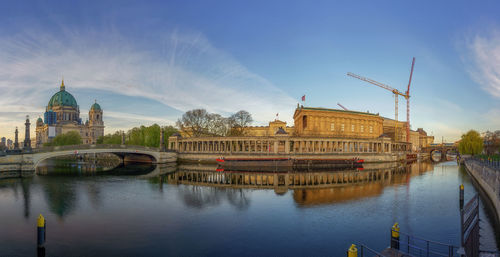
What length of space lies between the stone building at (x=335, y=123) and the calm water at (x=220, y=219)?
65.2 m

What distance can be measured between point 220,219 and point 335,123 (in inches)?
3528

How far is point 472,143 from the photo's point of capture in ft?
307

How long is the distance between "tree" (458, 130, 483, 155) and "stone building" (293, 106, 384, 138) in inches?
1123

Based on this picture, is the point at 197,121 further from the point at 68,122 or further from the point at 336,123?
the point at 68,122

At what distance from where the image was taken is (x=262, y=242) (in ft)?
59.9

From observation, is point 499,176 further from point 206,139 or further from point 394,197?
point 206,139

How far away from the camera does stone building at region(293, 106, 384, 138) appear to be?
103m

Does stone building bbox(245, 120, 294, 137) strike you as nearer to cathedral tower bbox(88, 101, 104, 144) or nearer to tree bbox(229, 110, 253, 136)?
tree bbox(229, 110, 253, 136)

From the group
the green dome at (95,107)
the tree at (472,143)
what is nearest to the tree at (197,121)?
the tree at (472,143)

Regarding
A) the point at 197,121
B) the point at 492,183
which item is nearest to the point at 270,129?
the point at 197,121

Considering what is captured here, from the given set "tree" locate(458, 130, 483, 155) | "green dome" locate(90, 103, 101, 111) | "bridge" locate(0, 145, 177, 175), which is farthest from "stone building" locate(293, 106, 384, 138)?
"green dome" locate(90, 103, 101, 111)

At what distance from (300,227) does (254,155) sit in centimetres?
5622

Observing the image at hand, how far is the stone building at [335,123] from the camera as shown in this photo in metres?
103

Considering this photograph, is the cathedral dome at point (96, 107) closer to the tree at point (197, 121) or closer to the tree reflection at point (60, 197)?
the tree at point (197, 121)
